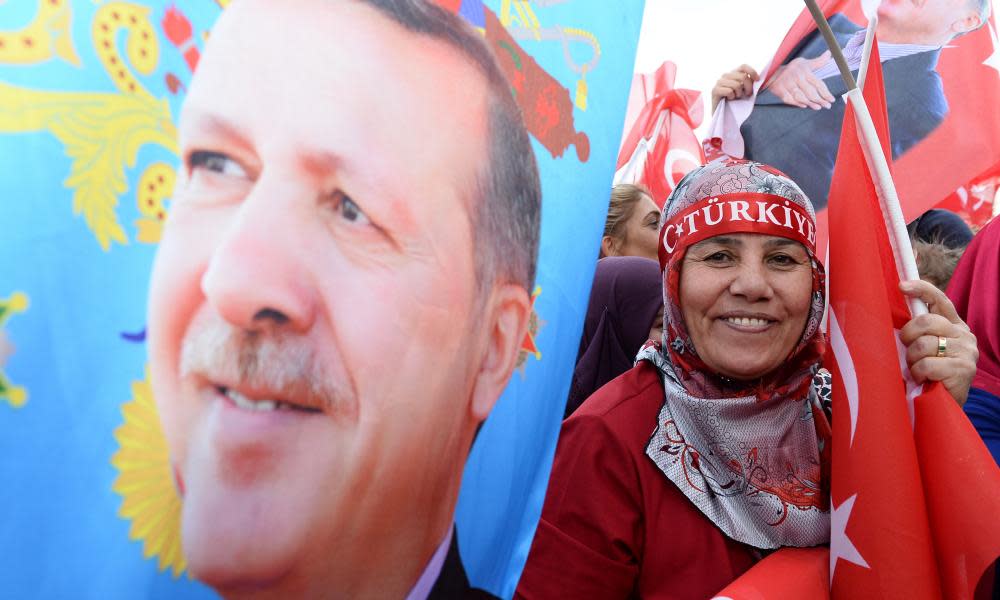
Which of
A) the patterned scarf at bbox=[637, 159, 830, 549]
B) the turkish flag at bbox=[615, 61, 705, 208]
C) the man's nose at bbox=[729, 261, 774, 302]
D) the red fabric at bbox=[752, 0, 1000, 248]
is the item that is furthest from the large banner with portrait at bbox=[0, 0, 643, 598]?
the turkish flag at bbox=[615, 61, 705, 208]

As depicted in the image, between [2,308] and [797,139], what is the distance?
8.90 ft

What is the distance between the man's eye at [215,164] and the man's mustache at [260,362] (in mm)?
148

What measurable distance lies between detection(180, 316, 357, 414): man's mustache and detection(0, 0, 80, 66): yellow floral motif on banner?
0.27 meters

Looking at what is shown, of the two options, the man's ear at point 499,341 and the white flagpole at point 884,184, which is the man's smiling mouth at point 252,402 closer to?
the man's ear at point 499,341

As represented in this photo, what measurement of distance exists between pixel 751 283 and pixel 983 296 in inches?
44.1

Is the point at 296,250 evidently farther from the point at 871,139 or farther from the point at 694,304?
the point at 871,139

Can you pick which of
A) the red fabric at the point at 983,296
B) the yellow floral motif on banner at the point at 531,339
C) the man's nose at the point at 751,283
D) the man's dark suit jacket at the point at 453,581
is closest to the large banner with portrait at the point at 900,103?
the red fabric at the point at 983,296

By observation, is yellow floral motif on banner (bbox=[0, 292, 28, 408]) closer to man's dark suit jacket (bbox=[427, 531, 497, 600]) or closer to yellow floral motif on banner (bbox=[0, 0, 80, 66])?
yellow floral motif on banner (bbox=[0, 0, 80, 66])

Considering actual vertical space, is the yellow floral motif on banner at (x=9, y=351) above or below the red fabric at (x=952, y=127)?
below

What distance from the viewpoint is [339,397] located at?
90cm

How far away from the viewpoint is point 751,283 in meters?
1.87

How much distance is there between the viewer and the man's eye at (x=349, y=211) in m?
0.90

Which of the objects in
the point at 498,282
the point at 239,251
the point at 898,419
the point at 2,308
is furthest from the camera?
the point at 898,419

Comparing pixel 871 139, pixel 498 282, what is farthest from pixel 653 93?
pixel 498 282
